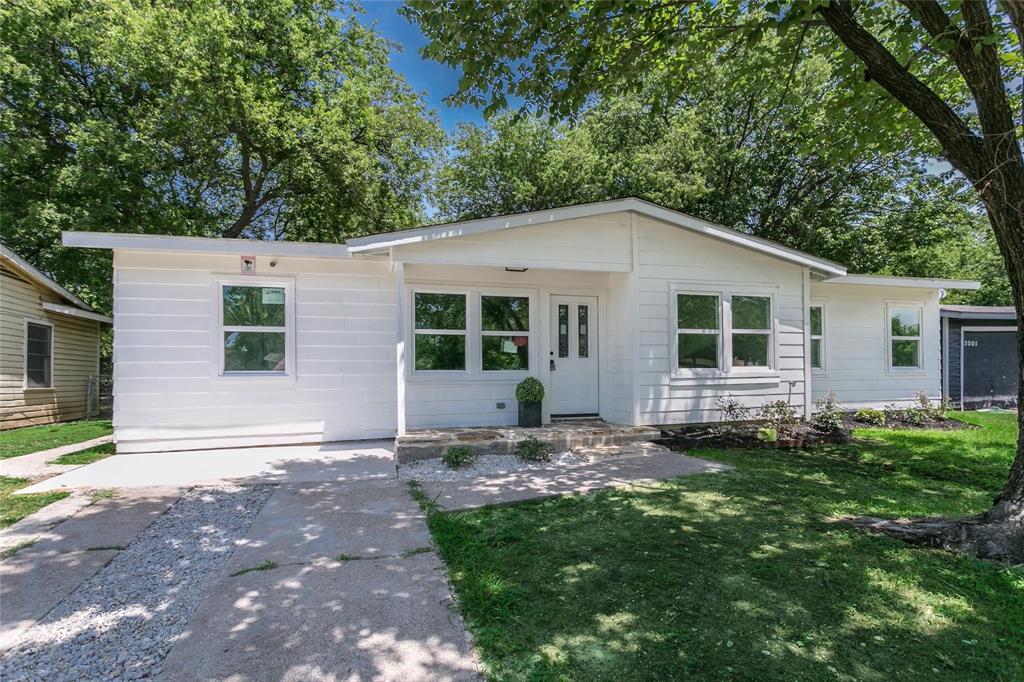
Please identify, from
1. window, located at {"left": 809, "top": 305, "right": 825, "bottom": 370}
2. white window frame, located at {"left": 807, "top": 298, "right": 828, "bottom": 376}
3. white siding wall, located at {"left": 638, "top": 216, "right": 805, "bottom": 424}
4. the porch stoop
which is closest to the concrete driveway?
the porch stoop

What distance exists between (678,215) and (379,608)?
6967 mm

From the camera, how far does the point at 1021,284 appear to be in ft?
11.1

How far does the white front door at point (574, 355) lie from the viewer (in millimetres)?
8250

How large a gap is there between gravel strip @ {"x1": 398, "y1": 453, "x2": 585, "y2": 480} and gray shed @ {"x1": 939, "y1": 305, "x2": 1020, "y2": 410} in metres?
11.4

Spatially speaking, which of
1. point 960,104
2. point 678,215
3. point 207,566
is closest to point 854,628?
point 207,566

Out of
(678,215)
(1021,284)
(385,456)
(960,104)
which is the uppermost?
(960,104)

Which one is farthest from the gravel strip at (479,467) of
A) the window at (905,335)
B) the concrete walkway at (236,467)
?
the window at (905,335)

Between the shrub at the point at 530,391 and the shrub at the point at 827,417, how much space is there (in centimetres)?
464

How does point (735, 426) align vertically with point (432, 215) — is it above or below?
below

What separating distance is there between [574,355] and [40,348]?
40.6ft

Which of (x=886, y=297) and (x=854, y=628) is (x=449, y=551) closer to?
(x=854, y=628)

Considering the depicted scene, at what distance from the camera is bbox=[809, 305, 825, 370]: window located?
1004 cm

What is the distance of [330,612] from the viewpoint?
267cm

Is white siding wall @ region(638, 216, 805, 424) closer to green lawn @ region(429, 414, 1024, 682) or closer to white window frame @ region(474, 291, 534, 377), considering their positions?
white window frame @ region(474, 291, 534, 377)
